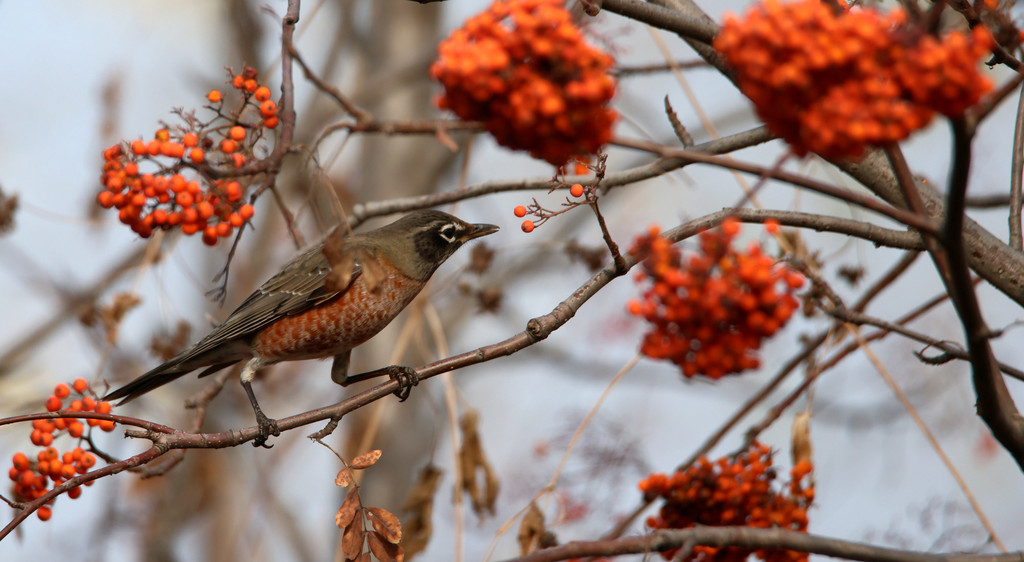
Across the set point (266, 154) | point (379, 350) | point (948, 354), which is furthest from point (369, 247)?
point (948, 354)

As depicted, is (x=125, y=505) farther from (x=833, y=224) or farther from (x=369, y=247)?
(x=833, y=224)

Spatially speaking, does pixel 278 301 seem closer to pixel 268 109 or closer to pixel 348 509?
pixel 268 109

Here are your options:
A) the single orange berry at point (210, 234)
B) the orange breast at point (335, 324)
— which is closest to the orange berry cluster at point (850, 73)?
the single orange berry at point (210, 234)

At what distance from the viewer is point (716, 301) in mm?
1752

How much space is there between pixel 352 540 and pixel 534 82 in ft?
5.29

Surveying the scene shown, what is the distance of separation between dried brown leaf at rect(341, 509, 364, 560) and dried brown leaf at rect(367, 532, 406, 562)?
32mm

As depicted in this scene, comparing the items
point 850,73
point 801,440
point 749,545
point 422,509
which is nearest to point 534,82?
point 850,73

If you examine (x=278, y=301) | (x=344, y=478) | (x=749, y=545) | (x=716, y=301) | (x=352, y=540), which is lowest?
(x=749, y=545)

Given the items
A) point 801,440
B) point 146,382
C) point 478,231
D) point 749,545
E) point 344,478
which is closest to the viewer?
point 749,545

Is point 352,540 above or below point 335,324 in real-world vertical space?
below

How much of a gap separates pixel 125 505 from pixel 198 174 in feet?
17.6

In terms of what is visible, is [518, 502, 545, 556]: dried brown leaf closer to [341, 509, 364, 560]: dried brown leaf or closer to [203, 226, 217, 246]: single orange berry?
[341, 509, 364, 560]: dried brown leaf

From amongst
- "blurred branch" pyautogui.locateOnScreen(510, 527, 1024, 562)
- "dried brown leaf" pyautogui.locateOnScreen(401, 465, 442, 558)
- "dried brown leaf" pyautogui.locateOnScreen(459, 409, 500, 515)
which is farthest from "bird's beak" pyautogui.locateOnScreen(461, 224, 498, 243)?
"blurred branch" pyautogui.locateOnScreen(510, 527, 1024, 562)

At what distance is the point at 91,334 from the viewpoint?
197 inches
